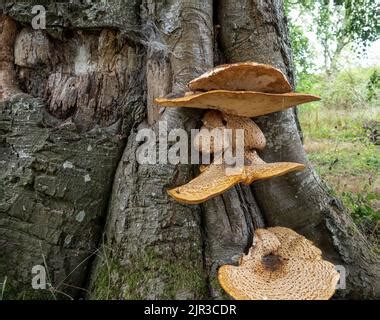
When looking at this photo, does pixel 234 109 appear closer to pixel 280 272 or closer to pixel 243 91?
→ pixel 243 91

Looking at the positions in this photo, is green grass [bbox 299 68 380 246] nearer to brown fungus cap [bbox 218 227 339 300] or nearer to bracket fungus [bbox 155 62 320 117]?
brown fungus cap [bbox 218 227 339 300]

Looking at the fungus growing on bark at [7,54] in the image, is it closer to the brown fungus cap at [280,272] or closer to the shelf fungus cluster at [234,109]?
the shelf fungus cluster at [234,109]

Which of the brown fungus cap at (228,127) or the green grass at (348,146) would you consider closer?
the brown fungus cap at (228,127)

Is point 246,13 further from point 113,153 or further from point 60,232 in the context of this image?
point 60,232

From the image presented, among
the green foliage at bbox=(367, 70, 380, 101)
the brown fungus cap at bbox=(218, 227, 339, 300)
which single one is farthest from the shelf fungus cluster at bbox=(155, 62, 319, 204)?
the green foliage at bbox=(367, 70, 380, 101)

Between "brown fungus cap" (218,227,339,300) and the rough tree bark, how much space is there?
0.19m

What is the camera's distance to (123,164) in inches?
90.9

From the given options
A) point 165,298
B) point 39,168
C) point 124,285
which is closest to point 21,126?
point 39,168

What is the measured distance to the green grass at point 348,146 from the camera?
4207mm

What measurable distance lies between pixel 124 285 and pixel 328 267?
114 cm

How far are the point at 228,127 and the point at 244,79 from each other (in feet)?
1.13
